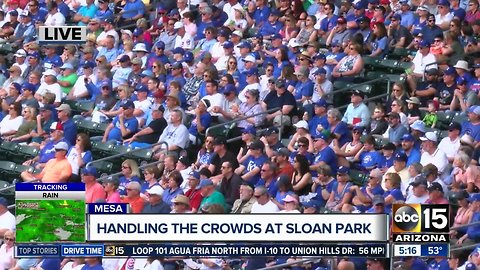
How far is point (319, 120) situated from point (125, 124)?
318cm

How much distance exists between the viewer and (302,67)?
25609 mm

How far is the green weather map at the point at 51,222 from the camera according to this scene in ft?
66.1

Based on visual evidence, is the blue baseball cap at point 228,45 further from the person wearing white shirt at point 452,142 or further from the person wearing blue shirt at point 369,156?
the person wearing white shirt at point 452,142

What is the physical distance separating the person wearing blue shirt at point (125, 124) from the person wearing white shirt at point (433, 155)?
5139 millimetres

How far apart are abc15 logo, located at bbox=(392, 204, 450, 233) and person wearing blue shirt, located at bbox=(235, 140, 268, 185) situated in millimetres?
4268

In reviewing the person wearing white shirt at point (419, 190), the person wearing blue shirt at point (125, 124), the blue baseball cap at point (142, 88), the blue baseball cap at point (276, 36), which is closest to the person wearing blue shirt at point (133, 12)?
the blue baseball cap at point (276, 36)

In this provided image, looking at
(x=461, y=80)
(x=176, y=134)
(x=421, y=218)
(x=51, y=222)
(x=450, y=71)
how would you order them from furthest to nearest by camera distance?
1. (x=176, y=134)
2. (x=450, y=71)
3. (x=461, y=80)
4. (x=51, y=222)
5. (x=421, y=218)

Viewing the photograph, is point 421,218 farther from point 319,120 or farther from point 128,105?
point 128,105

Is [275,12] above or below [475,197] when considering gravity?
below

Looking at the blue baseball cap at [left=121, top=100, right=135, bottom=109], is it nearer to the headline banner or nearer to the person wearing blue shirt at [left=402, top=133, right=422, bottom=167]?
the person wearing blue shirt at [left=402, top=133, right=422, bottom=167]

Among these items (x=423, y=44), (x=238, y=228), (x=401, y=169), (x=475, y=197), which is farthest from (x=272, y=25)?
(x=238, y=228)

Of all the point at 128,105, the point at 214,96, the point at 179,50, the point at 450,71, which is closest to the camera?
the point at 450,71

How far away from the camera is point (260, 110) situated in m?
25.2

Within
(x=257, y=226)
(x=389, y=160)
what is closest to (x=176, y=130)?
(x=389, y=160)
